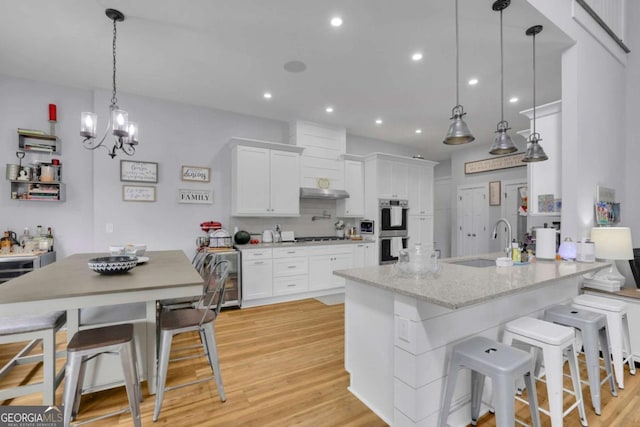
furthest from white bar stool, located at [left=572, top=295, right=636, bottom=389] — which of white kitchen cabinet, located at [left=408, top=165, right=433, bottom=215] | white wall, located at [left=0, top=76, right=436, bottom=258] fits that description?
white wall, located at [left=0, top=76, right=436, bottom=258]

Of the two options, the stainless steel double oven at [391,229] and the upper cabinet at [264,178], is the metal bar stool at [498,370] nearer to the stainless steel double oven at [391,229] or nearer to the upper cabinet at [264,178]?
the upper cabinet at [264,178]

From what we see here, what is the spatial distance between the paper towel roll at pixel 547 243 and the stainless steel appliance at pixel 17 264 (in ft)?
16.9

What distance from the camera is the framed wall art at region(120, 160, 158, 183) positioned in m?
3.88

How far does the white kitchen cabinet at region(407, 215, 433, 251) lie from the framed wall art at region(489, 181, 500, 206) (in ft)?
4.59

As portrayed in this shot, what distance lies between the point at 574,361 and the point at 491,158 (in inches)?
211

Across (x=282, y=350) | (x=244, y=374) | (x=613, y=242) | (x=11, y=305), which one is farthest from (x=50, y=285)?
(x=613, y=242)

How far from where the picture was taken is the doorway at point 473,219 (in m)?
6.34

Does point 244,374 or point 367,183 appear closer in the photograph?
point 244,374

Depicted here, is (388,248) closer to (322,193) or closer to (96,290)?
(322,193)

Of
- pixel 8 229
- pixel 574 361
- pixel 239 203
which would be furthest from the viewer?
pixel 239 203

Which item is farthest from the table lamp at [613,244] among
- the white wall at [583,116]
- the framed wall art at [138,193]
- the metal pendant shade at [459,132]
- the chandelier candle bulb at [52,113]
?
the chandelier candle bulb at [52,113]

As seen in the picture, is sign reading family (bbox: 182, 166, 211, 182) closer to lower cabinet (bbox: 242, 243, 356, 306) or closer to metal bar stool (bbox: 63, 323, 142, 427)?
lower cabinet (bbox: 242, 243, 356, 306)

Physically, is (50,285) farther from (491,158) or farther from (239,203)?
(491,158)

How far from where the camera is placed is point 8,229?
338cm
